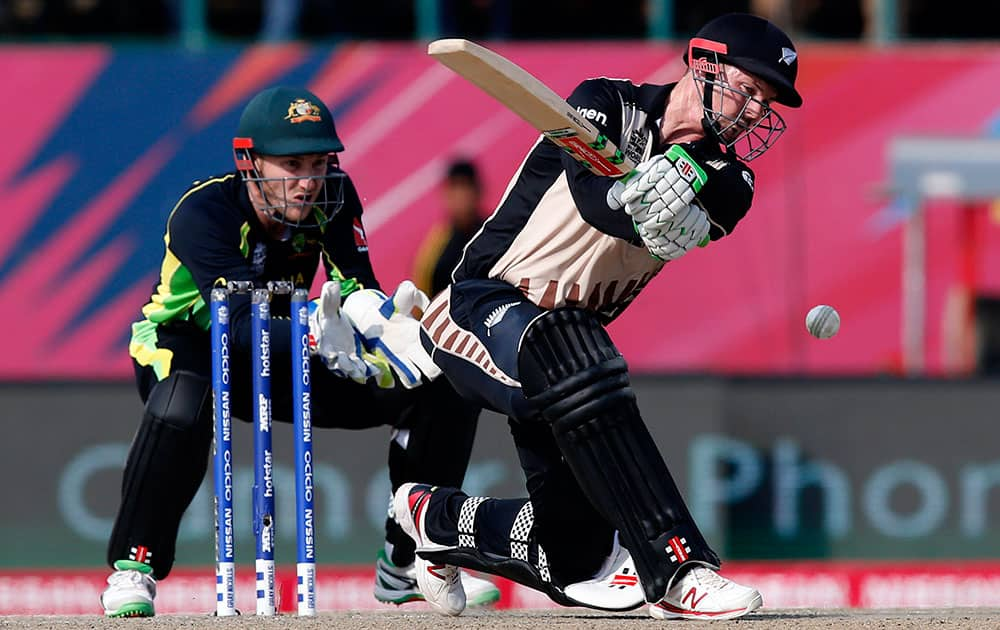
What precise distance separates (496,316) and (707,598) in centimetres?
86

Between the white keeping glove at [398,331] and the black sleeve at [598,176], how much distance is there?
85 cm

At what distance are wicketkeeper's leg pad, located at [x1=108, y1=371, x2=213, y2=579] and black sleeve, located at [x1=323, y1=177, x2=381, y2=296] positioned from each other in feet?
1.75

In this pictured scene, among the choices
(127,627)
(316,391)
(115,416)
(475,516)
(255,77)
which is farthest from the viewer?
(255,77)

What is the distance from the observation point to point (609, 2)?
1038 centimetres

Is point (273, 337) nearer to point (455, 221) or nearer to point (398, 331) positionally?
point (398, 331)

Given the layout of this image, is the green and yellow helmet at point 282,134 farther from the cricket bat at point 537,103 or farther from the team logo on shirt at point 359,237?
the cricket bat at point 537,103

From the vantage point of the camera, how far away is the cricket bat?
13.9ft

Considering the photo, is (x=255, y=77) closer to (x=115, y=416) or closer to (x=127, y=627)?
(x=115, y=416)

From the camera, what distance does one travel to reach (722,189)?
14.4 ft

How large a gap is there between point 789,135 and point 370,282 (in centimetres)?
527

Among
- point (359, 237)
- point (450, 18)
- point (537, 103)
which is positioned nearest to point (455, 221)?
point (450, 18)

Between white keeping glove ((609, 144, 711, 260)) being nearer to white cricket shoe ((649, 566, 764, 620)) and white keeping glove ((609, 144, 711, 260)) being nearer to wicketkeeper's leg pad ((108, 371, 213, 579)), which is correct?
white cricket shoe ((649, 566, 764, 620))

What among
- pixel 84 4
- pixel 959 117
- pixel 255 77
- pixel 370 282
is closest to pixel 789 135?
pixel 959 117

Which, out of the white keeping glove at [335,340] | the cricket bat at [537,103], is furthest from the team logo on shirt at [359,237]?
the cricket bat at [537,103]
